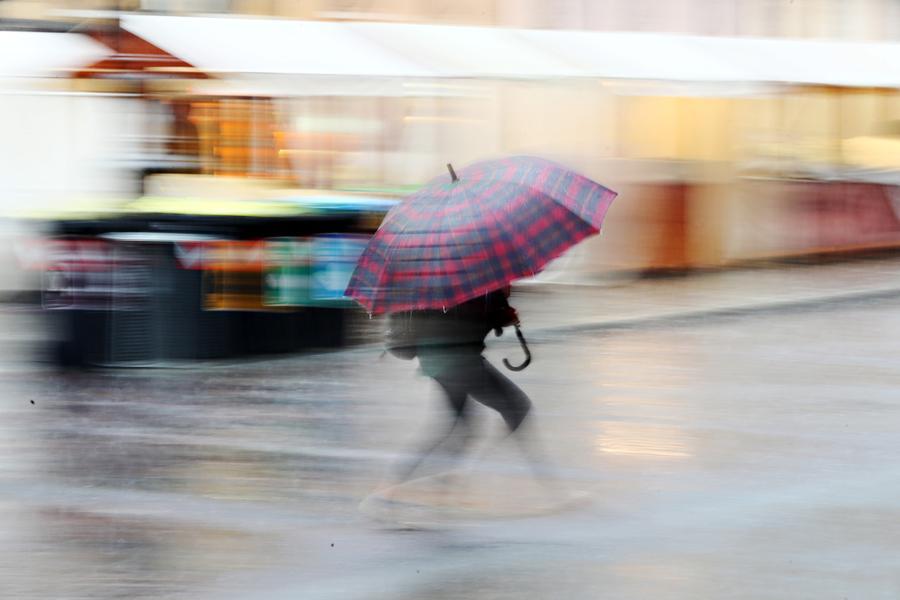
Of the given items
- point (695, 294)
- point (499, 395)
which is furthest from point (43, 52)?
point (499, 395)

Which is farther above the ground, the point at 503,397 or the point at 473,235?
the point at 473,235

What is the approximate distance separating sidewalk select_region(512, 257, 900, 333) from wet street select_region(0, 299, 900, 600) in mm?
2123

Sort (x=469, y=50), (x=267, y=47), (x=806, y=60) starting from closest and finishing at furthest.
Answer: (x=267, y=47), (x=469, y=50), (x=806, y=60)

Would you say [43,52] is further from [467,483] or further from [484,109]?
[467,483]

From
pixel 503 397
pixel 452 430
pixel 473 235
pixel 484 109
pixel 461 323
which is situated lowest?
pixel 452 430

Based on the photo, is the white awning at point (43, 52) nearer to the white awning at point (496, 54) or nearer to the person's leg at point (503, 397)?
the white awning at point (496, 54)

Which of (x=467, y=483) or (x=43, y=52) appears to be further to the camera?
(x=43, y=52)

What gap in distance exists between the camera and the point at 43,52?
1803 centimetres

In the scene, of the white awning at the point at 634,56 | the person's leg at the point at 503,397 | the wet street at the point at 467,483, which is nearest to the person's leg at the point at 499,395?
the person's leg at the point at 503,397

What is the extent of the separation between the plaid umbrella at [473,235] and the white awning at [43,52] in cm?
1057

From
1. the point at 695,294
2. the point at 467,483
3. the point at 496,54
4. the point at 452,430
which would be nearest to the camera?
the point at 452,430

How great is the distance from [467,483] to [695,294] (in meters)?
8.76

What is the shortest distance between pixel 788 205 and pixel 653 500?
1254cm

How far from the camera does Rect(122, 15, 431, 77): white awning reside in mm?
16219
